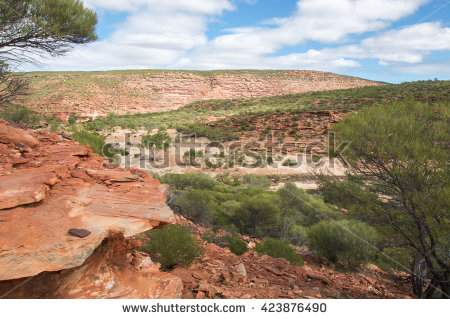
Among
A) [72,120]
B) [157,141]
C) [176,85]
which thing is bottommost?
[157,141]

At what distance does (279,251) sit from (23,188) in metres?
5.01

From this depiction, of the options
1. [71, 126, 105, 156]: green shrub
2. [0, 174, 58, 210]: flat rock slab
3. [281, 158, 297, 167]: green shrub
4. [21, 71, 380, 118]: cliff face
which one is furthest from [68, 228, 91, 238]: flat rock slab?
[21, 71, 380, 118]: cliff face

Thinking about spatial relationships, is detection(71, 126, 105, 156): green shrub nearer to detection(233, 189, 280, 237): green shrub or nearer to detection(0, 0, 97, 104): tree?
detection(0, 0, 97, 104): tree

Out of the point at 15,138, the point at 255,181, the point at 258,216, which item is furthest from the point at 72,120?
the point at 15,138

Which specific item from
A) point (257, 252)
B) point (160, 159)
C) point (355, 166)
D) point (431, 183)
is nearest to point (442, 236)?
point (431, 183)

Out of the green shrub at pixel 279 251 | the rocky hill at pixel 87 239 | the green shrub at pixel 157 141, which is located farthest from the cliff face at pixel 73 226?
the green shrub at pixel 157 141

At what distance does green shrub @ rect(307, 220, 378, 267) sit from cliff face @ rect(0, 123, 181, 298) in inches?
190

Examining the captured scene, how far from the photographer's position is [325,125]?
24.3 meters

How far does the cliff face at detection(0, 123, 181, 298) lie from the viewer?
7.89 feet

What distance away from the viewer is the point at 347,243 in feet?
22.2

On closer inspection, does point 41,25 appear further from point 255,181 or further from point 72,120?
point 72,120

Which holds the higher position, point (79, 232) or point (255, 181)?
point (79, 232)

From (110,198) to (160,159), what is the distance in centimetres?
1751

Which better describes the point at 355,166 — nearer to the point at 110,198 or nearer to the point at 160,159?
the point at 110,198
